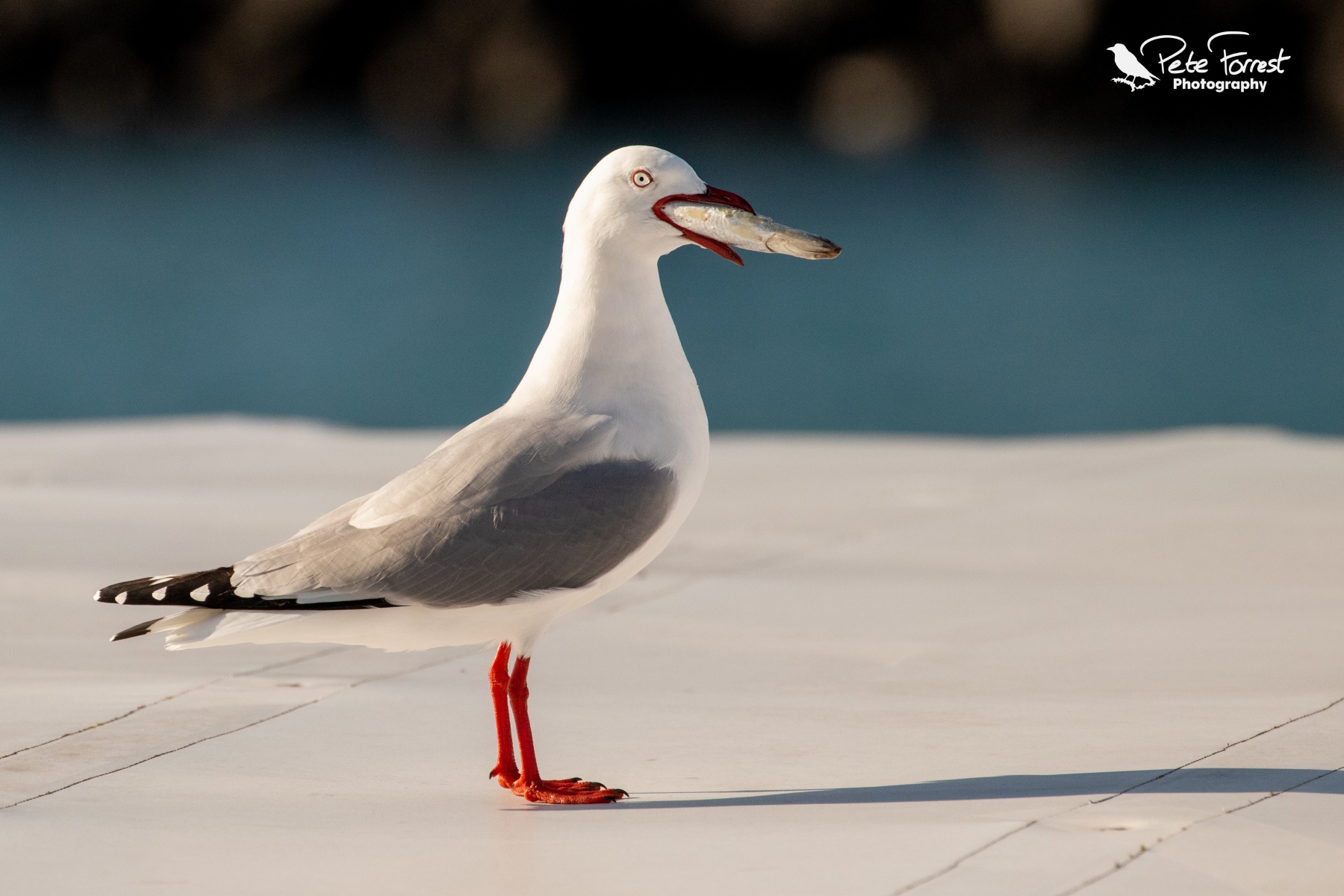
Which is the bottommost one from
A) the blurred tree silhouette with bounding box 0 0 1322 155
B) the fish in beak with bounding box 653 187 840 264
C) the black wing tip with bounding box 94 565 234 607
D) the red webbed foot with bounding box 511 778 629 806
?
the red webbed foot with bounding box 511 778 629 806

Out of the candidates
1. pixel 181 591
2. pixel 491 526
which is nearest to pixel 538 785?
pixel 491 526

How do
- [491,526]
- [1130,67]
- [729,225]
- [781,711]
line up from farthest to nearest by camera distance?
[1130,67] < [781,711] < [729,225] < [491,526]

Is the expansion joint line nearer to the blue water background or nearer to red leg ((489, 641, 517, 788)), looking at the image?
red leg ((489, 641, 517, 788))

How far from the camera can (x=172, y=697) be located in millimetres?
4176

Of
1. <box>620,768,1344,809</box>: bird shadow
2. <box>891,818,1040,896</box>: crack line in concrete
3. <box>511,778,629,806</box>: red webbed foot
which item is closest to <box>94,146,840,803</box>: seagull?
<box>511,778,629,806</box>: red webbed foot

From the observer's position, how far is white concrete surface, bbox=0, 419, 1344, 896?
2916 millimetres

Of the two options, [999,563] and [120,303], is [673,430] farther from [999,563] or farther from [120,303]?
[120,303]

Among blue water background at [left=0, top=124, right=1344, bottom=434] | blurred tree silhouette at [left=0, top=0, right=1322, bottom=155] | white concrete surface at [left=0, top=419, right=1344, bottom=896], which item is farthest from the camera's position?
blurred tree silhouette at [left=0, top=0, right=1322, bottom=155]

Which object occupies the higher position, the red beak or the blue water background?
the blue water background

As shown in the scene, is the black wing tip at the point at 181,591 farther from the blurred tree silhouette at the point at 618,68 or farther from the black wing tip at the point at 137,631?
the blurred tree silhouette at the point at 618,68

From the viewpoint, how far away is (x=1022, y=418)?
49.6ft

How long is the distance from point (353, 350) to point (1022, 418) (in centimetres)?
715

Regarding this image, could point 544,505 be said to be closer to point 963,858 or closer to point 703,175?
point 963,858

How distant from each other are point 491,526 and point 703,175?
18187mm
